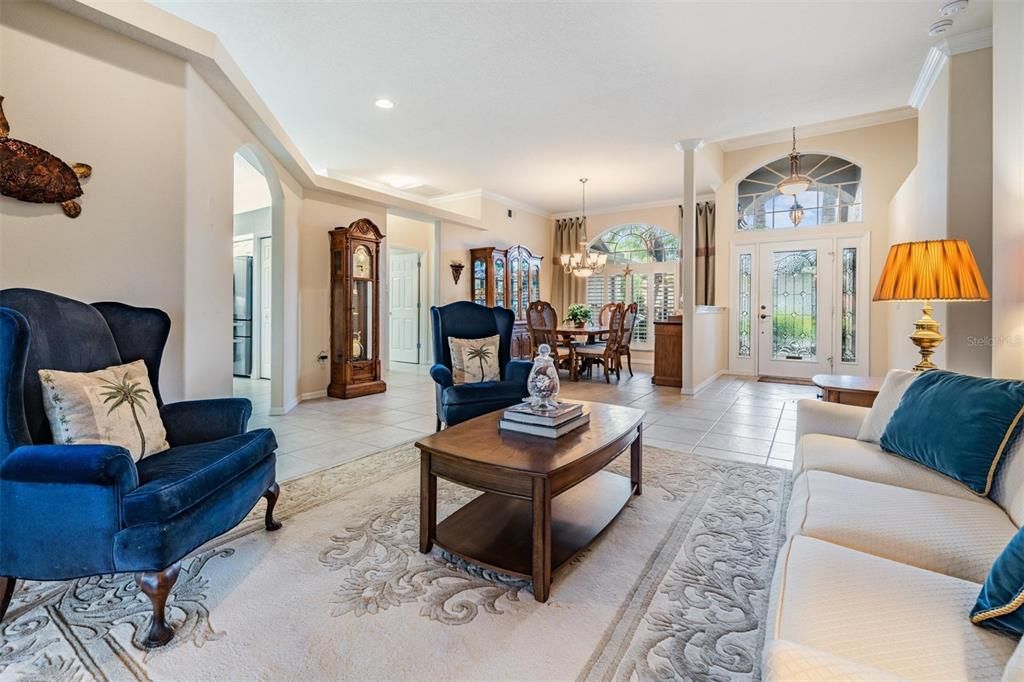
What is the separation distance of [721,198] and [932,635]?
705 cm

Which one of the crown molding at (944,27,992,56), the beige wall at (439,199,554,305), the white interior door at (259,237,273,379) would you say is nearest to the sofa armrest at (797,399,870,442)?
the crown molding at (944,27,992,56)

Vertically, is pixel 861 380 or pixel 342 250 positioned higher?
pixel 342 250

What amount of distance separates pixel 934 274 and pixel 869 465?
1329mm

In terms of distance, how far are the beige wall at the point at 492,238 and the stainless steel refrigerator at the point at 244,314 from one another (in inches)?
113

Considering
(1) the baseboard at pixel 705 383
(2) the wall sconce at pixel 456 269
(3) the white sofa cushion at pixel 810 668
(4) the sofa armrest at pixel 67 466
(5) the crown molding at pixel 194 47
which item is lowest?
(1) the baseboard at pixel 705 383

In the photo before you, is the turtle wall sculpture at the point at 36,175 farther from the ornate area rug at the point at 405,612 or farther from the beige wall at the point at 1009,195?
the beige wall at the point at 1009,195

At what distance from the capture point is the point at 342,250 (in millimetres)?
5395

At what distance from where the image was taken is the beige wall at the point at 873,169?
5.60 m

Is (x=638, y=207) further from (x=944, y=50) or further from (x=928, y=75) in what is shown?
(x=944, y=50)

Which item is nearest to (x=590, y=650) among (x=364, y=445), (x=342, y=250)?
(x=364, y=445)

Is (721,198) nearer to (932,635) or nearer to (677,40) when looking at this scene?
(677,40)

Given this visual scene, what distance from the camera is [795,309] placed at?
6602mm

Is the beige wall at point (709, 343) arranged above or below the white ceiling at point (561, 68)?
below

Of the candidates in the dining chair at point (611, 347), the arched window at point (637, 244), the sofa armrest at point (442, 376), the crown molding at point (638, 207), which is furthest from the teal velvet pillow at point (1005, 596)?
the arched window at point (637, 244)
